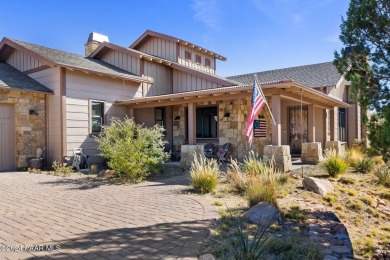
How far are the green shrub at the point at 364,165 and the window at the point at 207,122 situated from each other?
5.71m

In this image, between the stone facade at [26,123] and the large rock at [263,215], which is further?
the stone facade at [26,123]

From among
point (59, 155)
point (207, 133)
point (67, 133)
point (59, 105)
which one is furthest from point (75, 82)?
point (207, 133)

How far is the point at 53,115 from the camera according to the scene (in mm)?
11477

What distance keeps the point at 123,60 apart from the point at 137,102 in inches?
132

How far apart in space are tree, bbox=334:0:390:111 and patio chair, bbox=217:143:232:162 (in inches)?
243

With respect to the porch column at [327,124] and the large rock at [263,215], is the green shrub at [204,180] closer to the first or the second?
the large rock at [263,215]

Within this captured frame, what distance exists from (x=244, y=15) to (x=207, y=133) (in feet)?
17.3

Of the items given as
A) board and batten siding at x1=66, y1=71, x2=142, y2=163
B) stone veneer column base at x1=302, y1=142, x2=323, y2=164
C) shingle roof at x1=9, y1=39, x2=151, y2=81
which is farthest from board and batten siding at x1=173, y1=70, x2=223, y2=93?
stone veneer column base at x1=302, y1=142, x2=323, y2=164

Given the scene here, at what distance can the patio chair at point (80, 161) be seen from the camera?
10.9 m

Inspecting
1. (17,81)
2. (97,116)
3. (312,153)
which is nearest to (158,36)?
(97,116)

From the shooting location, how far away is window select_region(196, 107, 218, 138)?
1323cm

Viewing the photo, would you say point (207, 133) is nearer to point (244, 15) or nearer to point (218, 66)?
point (244, 15)

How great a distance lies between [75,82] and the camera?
11531 mm

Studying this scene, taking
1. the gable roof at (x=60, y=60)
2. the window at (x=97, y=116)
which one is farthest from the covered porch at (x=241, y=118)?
the gable roof at (x=60, y=60)
